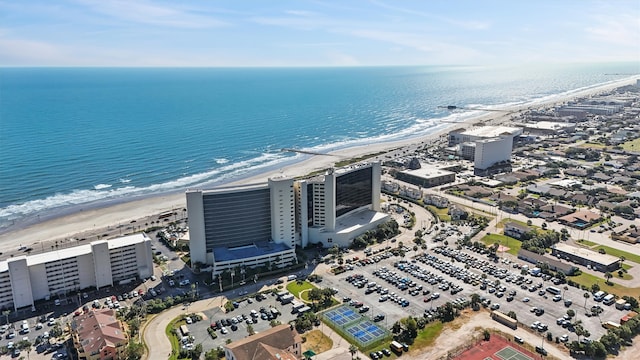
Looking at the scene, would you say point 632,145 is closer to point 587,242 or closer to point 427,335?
point 587,242

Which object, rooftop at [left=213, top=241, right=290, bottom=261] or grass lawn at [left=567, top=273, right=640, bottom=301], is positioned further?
rooftop at [left=213, top=241, right=290, bottom=261]

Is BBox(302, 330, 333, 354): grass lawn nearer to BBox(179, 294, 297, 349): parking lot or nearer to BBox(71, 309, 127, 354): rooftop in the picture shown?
BBox(179, 294, 297, 349): parking lot

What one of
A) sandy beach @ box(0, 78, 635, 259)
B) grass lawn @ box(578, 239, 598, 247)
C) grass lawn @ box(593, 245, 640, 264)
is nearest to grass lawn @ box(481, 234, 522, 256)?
grass lawn @ box(578, 239, 598, 247)

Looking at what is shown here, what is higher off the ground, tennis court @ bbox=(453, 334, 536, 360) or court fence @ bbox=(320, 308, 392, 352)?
tennis court @ bbox=(453, 334, 536, 360)

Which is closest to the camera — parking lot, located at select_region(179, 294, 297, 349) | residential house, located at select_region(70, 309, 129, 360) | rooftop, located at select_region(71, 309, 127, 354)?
residential house, located at select_region(70, 309, 129, 360)

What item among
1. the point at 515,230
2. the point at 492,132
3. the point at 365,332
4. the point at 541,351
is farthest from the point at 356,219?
the point at 492,132
